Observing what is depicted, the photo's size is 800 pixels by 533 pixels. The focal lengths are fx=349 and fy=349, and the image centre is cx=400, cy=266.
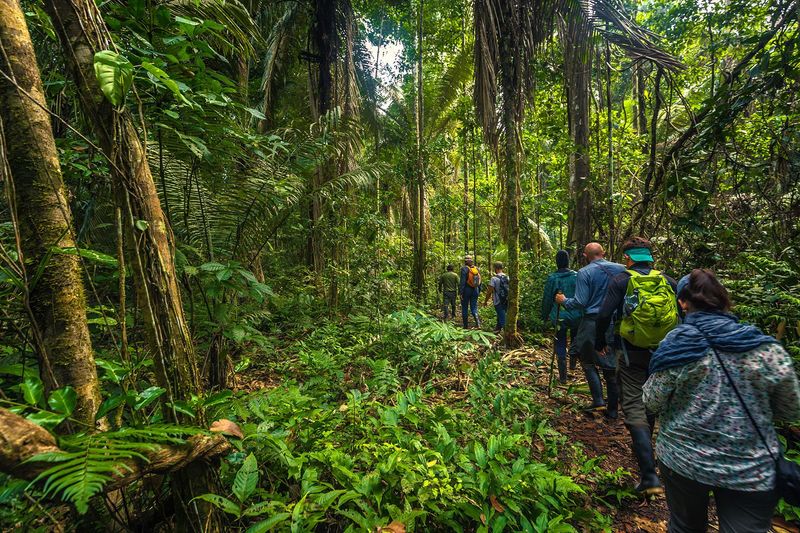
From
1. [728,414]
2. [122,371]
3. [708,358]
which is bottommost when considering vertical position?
[728,414]

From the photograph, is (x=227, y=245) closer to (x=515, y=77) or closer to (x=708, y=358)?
(x=708, y=358)

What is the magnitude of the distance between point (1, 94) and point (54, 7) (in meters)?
0.32

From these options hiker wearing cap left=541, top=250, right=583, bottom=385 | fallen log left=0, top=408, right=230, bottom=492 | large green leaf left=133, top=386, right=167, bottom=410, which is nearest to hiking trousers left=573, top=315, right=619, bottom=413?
hiker wearing cap left=541, top=250, right=583, bottom=385

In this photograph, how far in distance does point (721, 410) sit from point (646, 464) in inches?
53.2

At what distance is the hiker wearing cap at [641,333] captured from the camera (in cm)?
252

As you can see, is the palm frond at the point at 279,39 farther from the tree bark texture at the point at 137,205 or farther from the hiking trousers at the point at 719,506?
the hiking trousers at the point at 719,506

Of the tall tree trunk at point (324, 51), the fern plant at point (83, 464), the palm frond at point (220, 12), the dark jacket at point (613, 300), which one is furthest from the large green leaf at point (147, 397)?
the tall tree trunk at point (324, 51)

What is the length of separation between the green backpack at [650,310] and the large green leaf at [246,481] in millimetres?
2655

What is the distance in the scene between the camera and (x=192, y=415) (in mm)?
1171

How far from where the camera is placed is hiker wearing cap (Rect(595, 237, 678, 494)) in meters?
2.52

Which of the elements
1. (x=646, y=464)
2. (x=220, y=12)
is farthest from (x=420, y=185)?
(x=646, y=464)

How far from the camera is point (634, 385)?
277 centimetres

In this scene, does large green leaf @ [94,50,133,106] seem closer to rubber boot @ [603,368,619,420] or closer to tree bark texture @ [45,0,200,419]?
tree bark texture @ [45,0,200,419]

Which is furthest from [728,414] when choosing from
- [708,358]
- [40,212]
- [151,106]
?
[151,106]
